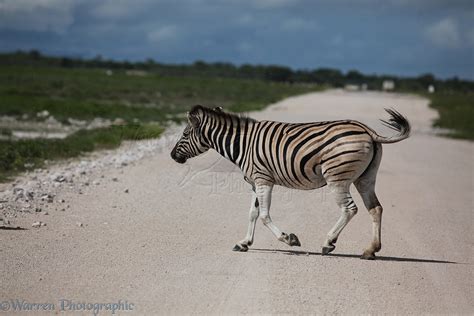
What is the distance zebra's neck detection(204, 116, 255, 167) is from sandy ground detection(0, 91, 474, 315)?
108cm

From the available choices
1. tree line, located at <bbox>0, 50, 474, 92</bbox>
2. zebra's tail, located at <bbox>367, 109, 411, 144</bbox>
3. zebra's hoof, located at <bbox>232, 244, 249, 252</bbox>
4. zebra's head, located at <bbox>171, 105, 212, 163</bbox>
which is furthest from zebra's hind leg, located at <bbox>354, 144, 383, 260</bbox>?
tree line, located at <bbox>0, 50, 474, 92</bbox>

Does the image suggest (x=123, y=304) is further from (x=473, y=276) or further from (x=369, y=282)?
(x=473, y=276)

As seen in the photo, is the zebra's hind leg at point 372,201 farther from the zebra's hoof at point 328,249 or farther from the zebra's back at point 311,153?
the zebra's hoof at point 328,249

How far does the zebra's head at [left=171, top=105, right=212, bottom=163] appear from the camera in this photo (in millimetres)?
9102

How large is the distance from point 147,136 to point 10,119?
452 inches

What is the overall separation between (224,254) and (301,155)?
137 cm

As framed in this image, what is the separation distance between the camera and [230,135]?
8.93m

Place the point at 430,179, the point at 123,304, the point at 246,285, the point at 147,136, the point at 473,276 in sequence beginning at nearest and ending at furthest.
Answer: the point at 123,304, the point at 246,285, the point at 473,276, the point at 430,179, the point at 147,136

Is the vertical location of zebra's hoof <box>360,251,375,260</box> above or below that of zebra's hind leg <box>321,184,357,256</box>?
below

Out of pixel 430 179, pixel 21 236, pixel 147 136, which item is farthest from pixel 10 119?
pixel 21 236

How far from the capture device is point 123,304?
6449 mm

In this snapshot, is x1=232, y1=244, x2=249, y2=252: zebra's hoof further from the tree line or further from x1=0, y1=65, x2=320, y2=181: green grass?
the tree line

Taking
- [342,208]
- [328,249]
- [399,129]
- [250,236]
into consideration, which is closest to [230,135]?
[250,236]

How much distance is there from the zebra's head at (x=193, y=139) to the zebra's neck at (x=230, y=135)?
0.34 feet
